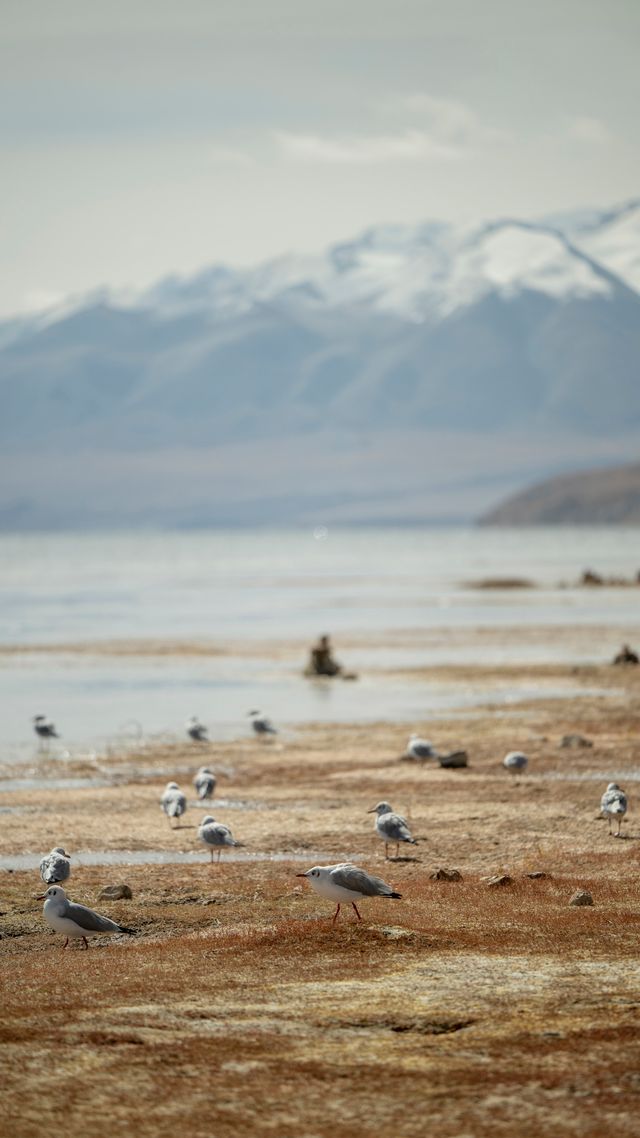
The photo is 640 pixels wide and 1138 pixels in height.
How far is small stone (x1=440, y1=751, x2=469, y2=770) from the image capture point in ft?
97.7

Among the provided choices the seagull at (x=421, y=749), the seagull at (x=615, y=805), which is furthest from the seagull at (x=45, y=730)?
the seagull at (x=615, y=805)

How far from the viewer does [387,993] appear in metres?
13.4

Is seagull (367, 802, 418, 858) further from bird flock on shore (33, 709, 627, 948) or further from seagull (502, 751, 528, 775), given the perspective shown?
seagull (502, 751, 528, 775)

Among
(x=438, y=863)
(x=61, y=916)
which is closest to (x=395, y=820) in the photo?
(x=438, y=863)

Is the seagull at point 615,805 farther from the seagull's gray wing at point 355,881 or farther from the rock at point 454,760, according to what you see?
the rock at point 454,760

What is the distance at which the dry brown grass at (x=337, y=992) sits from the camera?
10836mm

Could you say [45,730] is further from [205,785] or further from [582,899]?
[582,899]

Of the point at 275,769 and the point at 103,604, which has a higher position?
the point at 103,604

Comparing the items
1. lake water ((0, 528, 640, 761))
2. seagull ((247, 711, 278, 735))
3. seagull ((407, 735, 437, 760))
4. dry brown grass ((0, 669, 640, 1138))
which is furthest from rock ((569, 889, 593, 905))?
lake water ((0, 528, 640, 761))

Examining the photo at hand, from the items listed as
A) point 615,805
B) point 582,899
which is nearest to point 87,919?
point 582,899

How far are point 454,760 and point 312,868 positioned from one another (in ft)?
45.5

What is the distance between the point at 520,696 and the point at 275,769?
562 inches

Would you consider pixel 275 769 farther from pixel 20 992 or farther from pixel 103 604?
pixel 103 604

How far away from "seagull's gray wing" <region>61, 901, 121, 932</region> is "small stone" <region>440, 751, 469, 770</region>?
1436 centimetres
